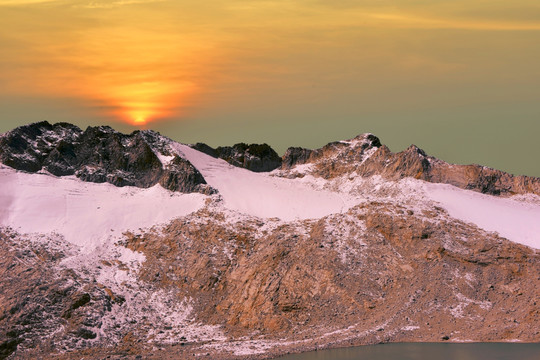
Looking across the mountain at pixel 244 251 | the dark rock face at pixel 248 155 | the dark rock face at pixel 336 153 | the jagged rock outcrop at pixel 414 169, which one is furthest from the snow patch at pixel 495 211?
the dark rock face at pixel 248 155

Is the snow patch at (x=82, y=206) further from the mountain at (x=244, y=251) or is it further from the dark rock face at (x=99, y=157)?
the dark rock face at (x=99, y=157)

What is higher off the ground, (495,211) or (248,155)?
(248,155)

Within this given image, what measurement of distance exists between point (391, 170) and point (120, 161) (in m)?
38.9

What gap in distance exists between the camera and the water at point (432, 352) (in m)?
78.8

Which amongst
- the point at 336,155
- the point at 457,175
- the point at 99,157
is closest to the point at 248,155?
the point at 336,155

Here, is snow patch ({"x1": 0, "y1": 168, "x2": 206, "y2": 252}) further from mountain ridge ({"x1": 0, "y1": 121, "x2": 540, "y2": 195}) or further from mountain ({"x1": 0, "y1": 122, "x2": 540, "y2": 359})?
mountain ridge ({"x1": 0, "y1": 121, "x2": 540, "y2": 195})

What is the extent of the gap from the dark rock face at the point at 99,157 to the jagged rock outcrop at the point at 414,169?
22057 mm

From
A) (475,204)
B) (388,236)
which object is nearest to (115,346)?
(388,236)

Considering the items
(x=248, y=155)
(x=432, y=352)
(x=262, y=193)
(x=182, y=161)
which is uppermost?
(x=248, y=155)

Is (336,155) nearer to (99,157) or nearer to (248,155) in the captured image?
(248,155)

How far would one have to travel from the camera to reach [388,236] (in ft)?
335

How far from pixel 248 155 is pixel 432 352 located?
6135cm

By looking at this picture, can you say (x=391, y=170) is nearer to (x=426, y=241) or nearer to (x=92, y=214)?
(x=426, y=241)

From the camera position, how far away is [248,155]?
135750 mm
